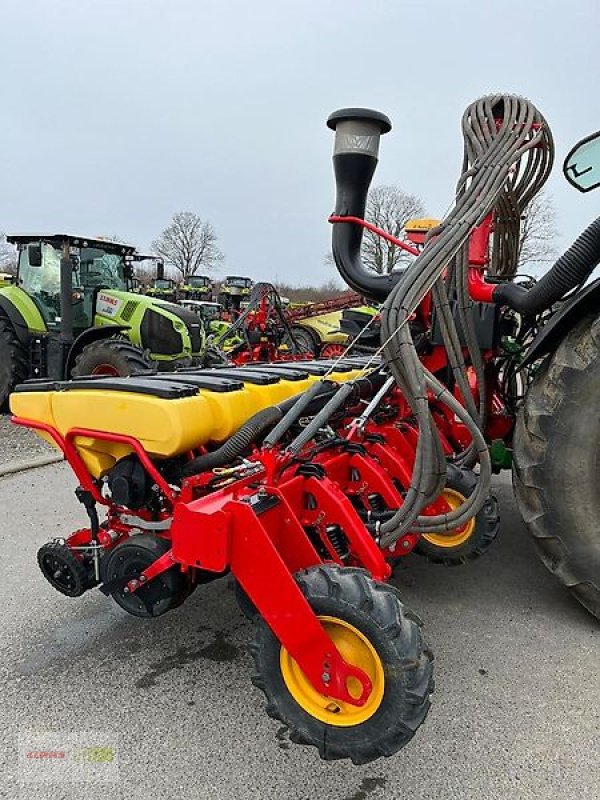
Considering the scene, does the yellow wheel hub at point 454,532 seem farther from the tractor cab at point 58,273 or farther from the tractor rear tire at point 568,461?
the tractor cab at point 58,273

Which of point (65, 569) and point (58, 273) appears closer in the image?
point (65, 569)

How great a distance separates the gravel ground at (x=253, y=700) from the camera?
5.90ft

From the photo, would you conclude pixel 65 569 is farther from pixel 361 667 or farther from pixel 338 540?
pixel 361 667

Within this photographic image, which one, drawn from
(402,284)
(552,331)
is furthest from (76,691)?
(552,331)

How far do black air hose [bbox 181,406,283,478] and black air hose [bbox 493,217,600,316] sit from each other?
119 cm

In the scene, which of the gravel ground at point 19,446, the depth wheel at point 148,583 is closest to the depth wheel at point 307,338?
the gravel ground at point 19,446

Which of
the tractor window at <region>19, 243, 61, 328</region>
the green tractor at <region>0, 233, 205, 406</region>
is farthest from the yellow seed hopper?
the tractor window at <region>19, 243, 61, 328</region>

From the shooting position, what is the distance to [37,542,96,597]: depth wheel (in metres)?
2.24

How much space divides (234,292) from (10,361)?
14.7 meters

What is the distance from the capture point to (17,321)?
7.79 m

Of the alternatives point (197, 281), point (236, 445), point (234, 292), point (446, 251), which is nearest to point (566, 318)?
point (446, 251)

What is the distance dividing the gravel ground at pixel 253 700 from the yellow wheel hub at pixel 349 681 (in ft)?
0.85

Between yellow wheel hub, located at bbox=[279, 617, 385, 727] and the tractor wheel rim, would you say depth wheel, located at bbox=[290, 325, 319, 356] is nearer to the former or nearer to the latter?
the tractor wheel rim

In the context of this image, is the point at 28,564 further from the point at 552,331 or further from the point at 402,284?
the point at 552,331
